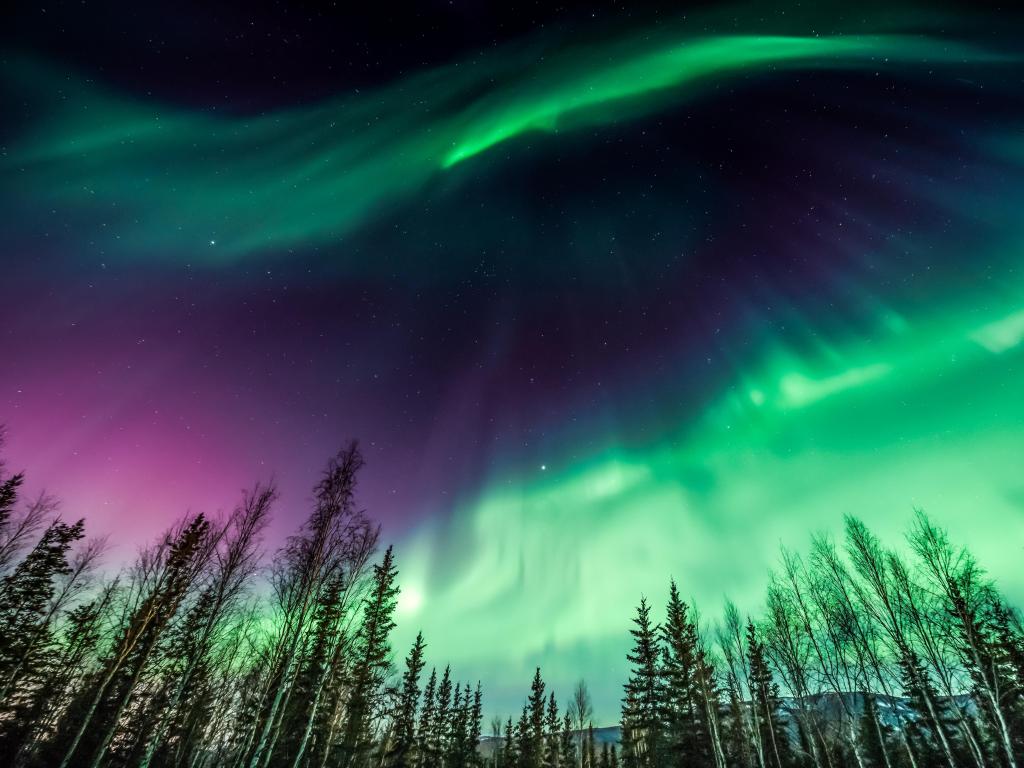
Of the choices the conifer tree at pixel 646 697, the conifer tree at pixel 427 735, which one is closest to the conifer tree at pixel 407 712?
the conifer tree at pixel 427 735

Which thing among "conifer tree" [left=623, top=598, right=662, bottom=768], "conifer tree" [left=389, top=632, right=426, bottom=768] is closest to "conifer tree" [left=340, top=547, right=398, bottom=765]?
"conifer tree" [left=389, top=632, right=426, bottom=768]

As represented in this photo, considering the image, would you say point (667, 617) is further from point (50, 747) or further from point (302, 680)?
point (50, 747)

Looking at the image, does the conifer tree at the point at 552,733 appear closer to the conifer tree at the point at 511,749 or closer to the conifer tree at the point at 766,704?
the conifer tree at the point at 511,749

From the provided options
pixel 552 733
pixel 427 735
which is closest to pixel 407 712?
pixel 427 735

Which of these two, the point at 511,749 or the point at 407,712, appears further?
the point at 511,749

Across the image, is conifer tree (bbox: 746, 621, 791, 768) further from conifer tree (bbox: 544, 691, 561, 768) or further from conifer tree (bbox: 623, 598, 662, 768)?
conifer tree (bbox: 544, 691, 561, 768)

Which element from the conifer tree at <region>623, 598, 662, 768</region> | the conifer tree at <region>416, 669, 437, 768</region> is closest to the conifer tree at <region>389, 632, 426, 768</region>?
the conifer tree at <region>416, 669, 437, 768</region>

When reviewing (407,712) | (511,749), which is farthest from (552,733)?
(407,712)

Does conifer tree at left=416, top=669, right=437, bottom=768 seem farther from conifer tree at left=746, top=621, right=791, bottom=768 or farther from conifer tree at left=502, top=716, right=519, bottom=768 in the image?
conifer tree at left=746, top=621, right=791, bottom=768

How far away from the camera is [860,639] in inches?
870

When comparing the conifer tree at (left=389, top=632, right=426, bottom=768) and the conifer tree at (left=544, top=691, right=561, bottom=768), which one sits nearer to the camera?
the conifer tree at (left=389, top=632, right=426, bottom=768)

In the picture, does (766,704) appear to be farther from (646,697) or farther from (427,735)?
(427,735)

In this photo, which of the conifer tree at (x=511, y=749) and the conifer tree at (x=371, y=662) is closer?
the conifer tree at (x=371, y=662)

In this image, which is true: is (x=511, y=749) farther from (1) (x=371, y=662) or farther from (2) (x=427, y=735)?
(1) (x=371, y=662)
